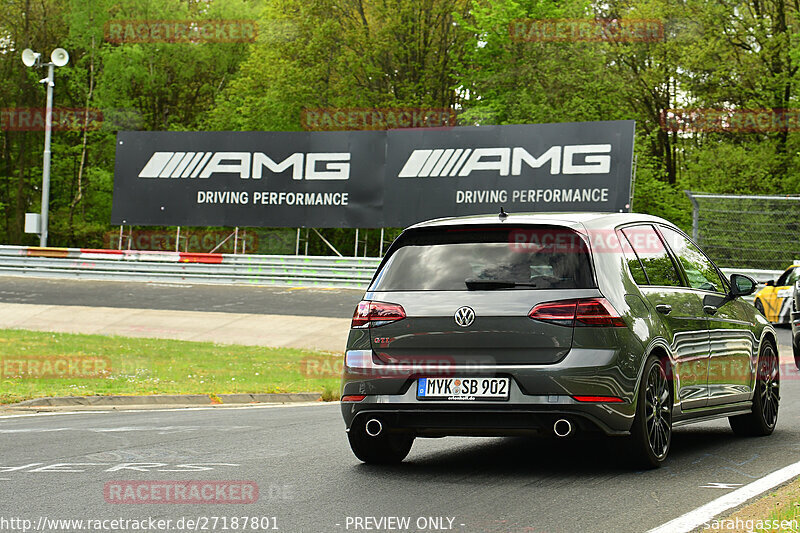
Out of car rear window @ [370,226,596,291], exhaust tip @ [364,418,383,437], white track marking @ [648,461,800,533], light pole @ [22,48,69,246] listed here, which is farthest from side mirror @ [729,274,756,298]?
light pole @ [22,48,69,246]

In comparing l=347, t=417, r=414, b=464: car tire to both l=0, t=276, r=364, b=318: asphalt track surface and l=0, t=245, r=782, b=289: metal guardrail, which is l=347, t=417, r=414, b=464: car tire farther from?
l=0, t=245, r=782, b=289: metal guardrail

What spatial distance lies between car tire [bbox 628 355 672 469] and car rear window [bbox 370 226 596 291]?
32.3 inches

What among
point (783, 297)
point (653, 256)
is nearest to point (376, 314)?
point (653, 256)

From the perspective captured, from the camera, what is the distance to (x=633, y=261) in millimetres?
7680

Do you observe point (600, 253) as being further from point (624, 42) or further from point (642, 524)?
point (624, 42)

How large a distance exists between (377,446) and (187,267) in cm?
2669

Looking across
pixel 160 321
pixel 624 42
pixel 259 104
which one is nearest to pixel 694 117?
pixel 624 42

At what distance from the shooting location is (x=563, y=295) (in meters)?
6.97

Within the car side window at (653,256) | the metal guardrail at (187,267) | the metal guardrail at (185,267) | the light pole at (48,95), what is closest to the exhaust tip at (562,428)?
the car side window at (653,256)

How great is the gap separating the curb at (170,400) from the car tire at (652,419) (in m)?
8.01

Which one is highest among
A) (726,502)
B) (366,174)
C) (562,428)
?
(366,174)

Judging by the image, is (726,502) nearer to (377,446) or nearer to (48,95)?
(377,446)

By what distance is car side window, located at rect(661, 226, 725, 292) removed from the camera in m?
8.56

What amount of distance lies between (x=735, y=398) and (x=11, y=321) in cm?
1974
